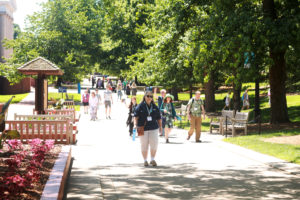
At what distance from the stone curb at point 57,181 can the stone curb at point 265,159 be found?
489 centimetres

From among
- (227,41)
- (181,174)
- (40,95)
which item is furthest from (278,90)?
(181,174)

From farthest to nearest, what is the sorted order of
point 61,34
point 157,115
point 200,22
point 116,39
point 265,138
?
1. point 116,39
2. point 61,34
3. point 200,22
4. point 265,138
5. point 157,115

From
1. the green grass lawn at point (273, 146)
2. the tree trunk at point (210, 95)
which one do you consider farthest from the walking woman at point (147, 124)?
the tree trunk at point (210, 95)

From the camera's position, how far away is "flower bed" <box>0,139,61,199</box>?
625 cm

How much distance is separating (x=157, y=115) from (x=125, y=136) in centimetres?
823

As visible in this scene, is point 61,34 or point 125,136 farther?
point 61,34

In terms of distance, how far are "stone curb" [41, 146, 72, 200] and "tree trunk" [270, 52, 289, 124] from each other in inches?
542

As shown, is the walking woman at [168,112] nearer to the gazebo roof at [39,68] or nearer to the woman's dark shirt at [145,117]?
the gazebo roof at [39,68]

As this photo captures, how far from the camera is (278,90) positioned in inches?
879

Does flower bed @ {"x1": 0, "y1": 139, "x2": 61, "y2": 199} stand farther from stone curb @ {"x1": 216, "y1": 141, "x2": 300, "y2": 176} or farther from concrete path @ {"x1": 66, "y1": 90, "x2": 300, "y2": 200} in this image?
stone curb @ {"x1": 216, "y1": 141, "x2": 300, "y2": 176}

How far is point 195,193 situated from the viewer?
8.64m

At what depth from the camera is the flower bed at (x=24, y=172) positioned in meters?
6.25

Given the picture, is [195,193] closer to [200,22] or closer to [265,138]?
[265,138]

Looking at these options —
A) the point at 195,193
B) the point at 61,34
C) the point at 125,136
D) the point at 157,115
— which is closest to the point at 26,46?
the point at 61,34
